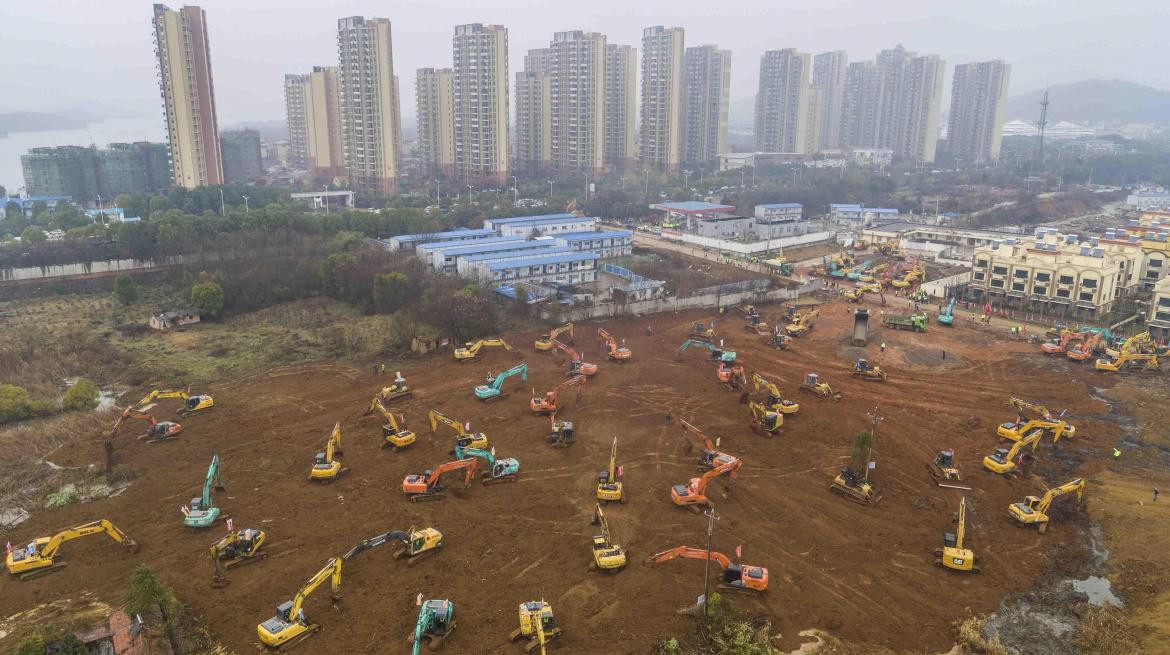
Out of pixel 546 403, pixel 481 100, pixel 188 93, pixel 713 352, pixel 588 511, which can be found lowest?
pixel 588 511

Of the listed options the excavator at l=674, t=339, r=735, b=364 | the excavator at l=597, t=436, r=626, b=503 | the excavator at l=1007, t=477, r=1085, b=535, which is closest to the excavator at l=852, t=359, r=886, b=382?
the excavator at l=674, t=339, r=735, b=364

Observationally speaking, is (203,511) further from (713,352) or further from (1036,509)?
(1036,509)

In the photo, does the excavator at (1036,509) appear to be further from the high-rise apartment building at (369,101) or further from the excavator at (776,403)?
the high-rise apartment building at (369,101)

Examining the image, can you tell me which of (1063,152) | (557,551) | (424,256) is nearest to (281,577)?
(557,551)

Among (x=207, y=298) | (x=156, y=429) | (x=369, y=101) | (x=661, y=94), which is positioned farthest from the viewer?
(x=661, y=94)

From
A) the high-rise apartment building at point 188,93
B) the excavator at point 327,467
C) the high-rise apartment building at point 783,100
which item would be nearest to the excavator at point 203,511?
the excavator at point 327,467

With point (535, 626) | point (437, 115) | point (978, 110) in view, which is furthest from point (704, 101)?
point (535, 626)

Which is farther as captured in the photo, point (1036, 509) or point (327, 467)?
point (327, 467)
